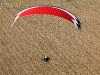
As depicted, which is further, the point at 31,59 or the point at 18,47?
the point at 18,47

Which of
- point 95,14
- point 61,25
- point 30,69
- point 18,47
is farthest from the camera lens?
point 95,14

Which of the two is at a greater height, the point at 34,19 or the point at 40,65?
the point at 34,19

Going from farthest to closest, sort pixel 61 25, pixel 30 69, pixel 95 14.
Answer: pixel 95 14
pixel 61 25
pixel 30 69

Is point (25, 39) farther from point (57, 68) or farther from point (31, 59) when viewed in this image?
point (57, 68)

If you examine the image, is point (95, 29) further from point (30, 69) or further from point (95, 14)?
point (30, 69)

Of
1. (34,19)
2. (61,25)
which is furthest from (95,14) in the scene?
(34,19)

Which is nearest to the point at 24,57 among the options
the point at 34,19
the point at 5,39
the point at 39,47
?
the point at 39,47
